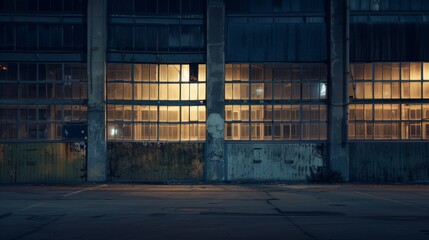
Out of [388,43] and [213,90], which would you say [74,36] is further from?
[388,43]

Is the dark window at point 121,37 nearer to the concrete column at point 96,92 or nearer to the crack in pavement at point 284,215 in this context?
the concrete column at point 96,92

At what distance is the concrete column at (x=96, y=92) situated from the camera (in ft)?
92.3

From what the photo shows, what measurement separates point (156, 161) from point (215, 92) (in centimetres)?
476

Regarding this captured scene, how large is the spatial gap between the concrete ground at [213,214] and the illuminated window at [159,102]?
19.1 feet

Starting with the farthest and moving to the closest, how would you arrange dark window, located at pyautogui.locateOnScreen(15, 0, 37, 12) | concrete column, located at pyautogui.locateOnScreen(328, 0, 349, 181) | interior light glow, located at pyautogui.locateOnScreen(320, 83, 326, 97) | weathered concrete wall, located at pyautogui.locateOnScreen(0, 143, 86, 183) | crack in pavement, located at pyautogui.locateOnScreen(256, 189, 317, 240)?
interior light glow, located at pyautogui.locateOnScreen(320, 83, 326, 97)
dark window, located at pyautogui.locateOnScreen(15, 0, 37, 12)
concrete column, located at pyautogui.locateOnScreen(328, 0, 349, 181)
weathered concrete wall, located at pyautogui.locateOnScreen(0, 143, 86, 183)
crack in pavement, located at pyautogui.locateOnScreen(256, 189, 317, 240)

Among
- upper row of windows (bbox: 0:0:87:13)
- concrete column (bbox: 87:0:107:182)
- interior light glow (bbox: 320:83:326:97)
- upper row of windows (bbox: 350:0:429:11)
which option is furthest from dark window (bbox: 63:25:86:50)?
upper row of windows (bbox: 350:0:429:11)

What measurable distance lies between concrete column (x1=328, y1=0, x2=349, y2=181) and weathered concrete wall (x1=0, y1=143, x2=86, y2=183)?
42.7ft

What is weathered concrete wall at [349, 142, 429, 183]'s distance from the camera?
93.6 feet

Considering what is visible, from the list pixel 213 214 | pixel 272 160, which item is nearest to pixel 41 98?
pixel 272 160

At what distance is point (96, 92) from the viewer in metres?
28.2

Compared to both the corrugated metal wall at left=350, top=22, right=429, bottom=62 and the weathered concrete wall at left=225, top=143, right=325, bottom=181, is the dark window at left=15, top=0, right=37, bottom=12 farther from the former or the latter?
the corrugated metal wall at left=350, top=22, right=429, bottom=62

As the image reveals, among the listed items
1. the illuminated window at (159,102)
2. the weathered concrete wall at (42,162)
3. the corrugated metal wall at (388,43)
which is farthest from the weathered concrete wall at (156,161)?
the corrugated metal wall at (388,43)

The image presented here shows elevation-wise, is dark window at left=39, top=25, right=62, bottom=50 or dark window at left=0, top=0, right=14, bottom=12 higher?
dark window at left=0, top=0, right=14, bottom=12

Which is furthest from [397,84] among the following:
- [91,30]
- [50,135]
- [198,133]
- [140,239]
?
[140,239]
